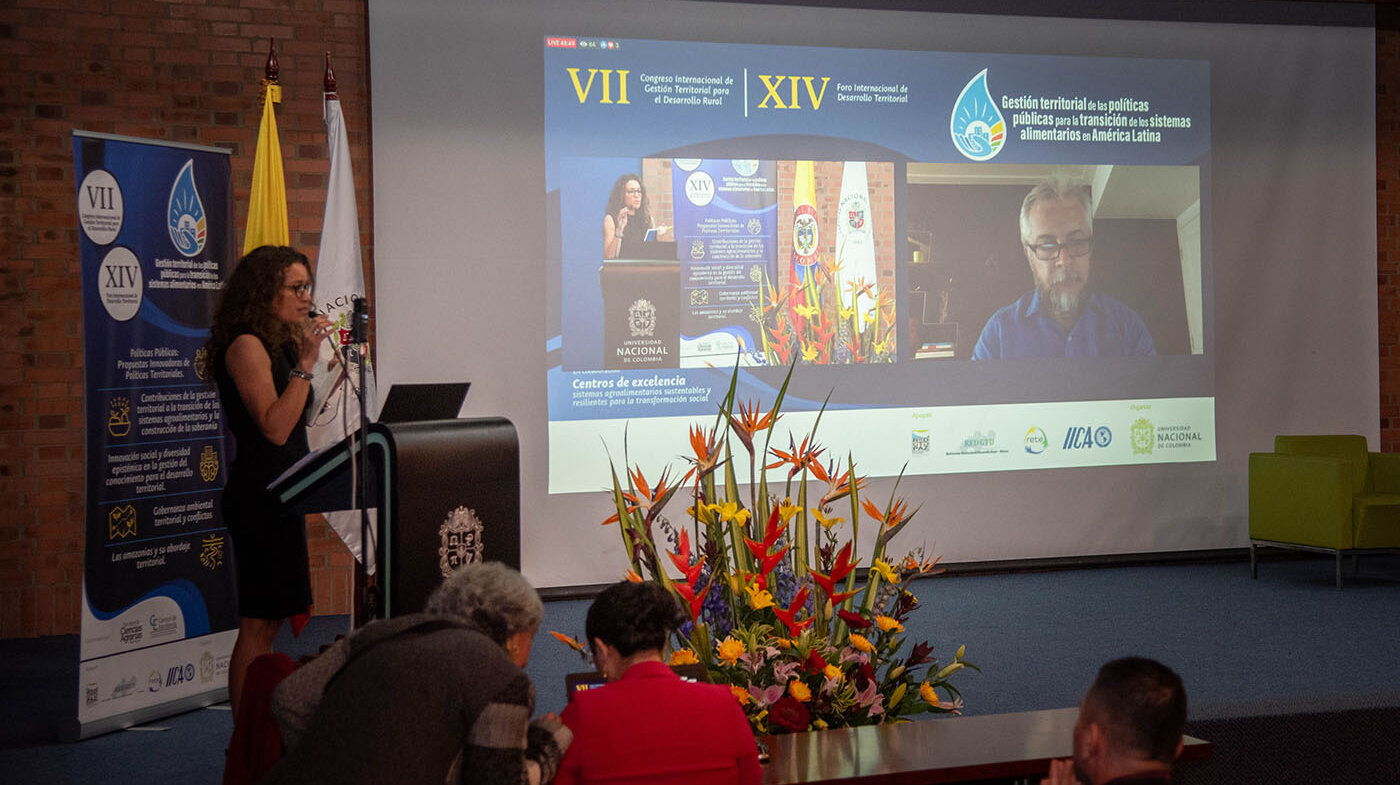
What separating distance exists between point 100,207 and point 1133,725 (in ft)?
12.0

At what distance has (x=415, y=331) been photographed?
19.5ft

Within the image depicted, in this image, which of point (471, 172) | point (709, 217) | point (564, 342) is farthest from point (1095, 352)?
point (471, 172)

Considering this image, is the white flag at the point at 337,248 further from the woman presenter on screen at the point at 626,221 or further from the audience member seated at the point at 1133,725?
the audience member seated at the point at 1133,725

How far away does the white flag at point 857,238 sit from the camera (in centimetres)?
645

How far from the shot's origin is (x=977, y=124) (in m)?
6.66

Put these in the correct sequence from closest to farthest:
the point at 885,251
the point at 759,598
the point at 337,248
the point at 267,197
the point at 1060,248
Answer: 1. the point at 759,598
2. the point at 267,197
3. the point at 337,248
4. the point at 885,251
5. the point at 1060,248

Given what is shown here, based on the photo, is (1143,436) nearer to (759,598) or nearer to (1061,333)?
(1061,333)

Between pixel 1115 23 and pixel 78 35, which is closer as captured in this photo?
pixel 78 35

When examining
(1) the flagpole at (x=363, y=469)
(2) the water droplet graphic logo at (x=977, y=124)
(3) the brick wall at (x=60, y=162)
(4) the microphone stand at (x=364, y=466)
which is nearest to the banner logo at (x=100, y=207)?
(3) the brick wall at (x=60, y=162)

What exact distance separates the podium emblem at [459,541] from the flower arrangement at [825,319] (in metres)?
3.82

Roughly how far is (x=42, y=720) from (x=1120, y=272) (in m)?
5.52

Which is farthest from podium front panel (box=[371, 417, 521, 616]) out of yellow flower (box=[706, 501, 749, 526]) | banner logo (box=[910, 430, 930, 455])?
banner logo (box=[910, 430, 930, 455])

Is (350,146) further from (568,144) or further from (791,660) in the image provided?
(791,660)

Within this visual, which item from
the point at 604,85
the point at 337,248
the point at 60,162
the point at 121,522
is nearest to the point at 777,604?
the point at 121,522
